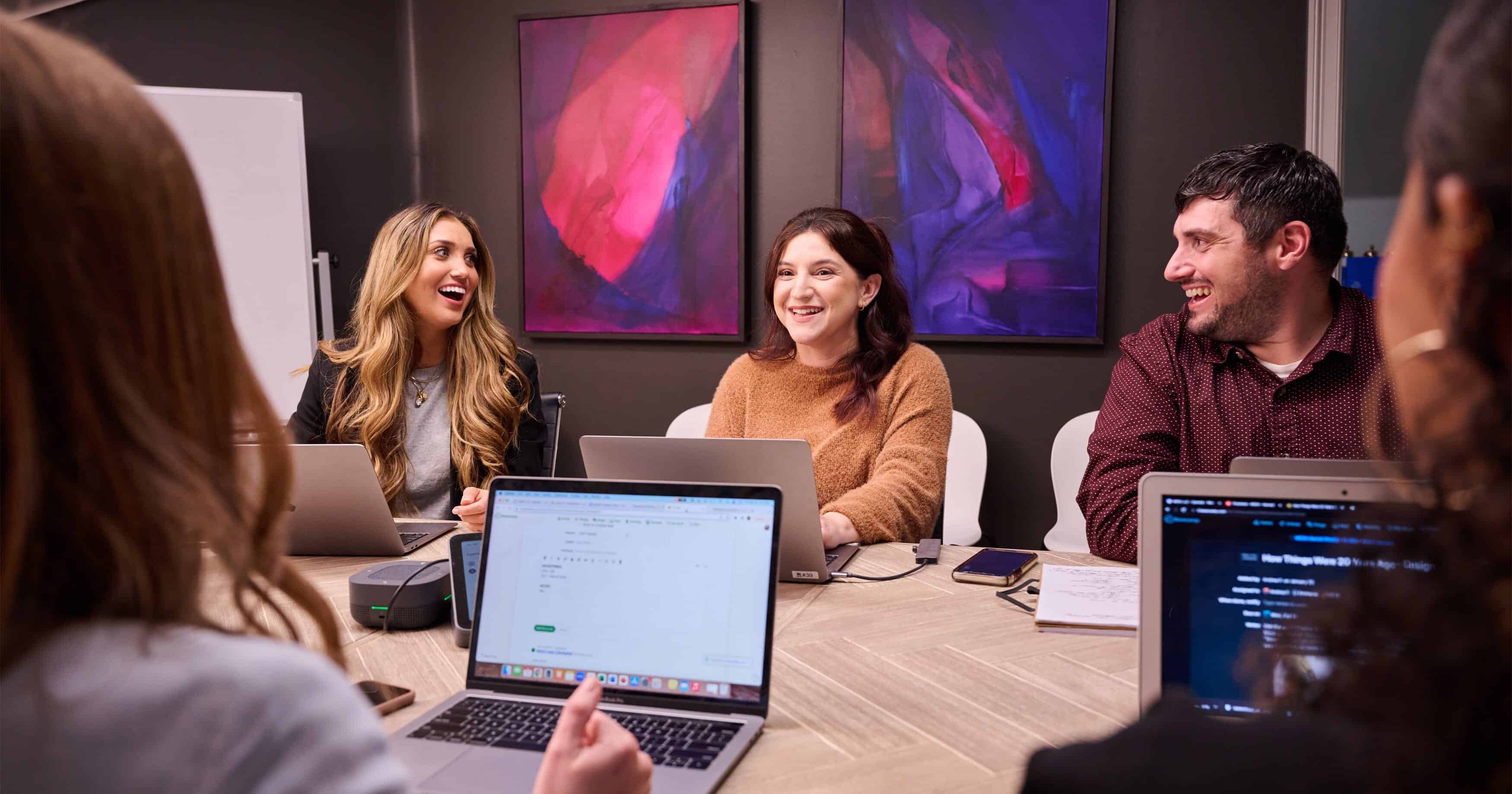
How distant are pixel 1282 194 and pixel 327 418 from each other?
2.29 m

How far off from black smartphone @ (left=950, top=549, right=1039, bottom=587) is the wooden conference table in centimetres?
2

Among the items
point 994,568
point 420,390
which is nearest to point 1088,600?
point 994,568

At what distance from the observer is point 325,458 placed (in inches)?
69.6

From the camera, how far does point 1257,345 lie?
6.97ft

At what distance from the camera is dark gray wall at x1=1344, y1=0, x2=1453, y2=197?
11.6 ft

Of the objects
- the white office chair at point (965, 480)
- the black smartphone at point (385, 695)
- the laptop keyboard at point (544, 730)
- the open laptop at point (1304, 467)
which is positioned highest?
the open laptop at point (1304, 467)

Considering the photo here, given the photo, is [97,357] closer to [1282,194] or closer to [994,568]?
[994,568]

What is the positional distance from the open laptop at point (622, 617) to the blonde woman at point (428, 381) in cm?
125

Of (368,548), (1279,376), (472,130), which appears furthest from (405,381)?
(1279,376)

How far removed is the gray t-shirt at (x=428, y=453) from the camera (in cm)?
249

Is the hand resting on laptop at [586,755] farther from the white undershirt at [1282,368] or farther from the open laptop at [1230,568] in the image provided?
the white undershirt at [1282,368]

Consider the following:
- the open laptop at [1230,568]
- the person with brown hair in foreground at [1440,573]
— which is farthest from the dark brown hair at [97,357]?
the open laptop at [1230,568]

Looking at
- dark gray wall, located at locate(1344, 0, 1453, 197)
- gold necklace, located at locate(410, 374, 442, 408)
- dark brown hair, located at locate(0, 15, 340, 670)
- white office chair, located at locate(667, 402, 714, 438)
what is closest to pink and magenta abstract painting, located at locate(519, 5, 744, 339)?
white office chair, located at locate(667, 402, 714, 438)

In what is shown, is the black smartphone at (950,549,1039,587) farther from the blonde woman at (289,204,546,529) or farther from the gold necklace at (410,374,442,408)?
the gold necklace at (410,374,442,408)
